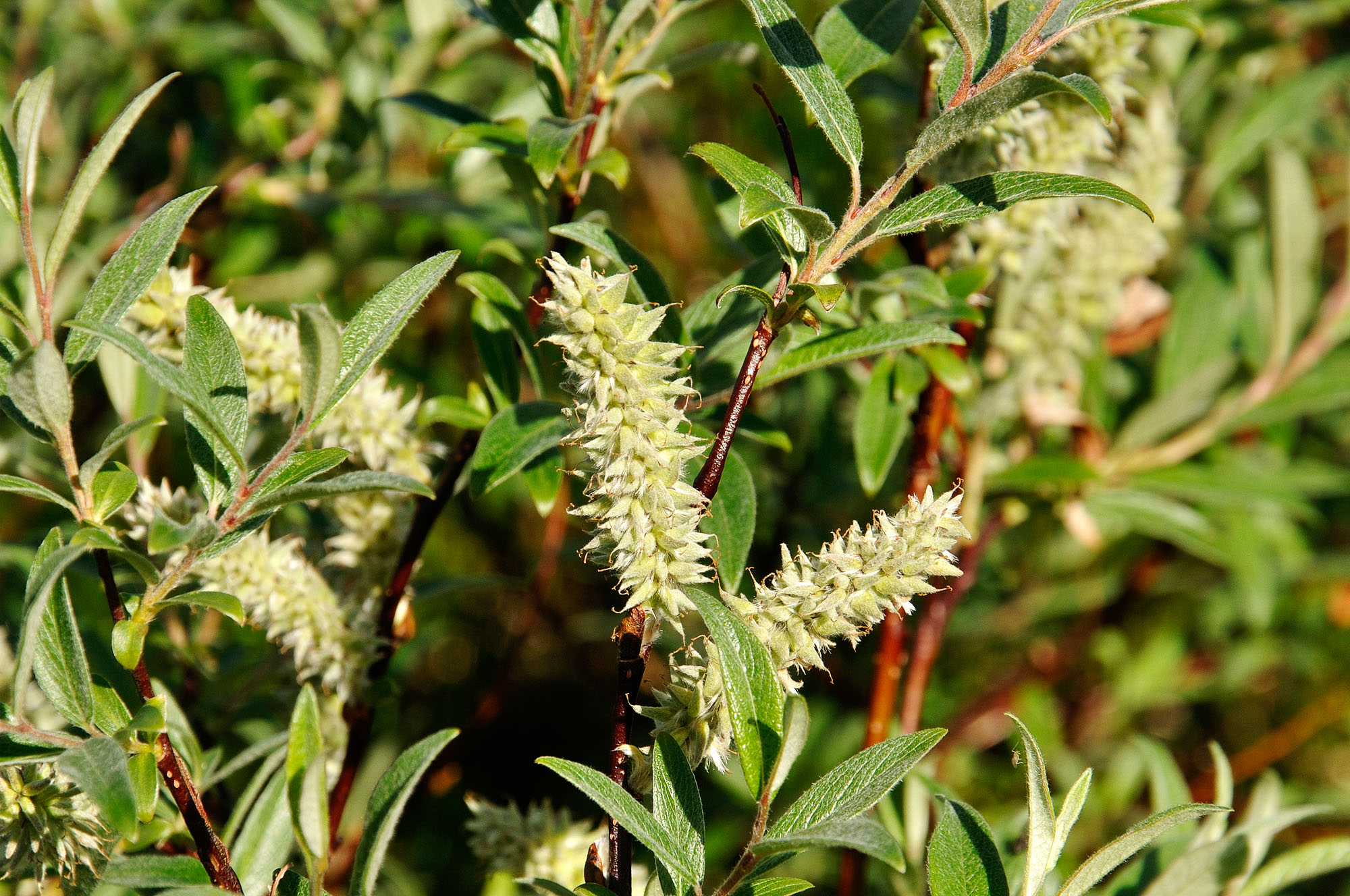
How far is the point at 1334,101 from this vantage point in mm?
2838

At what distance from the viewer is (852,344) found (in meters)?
1.05

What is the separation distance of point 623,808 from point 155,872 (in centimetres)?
38

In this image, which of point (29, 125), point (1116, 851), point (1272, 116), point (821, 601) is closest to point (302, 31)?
point (29, 125)

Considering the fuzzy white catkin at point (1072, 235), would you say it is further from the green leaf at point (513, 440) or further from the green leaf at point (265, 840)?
the green leaf at point (265, 840)

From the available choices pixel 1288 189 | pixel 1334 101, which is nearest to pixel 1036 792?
pixel 1288 189

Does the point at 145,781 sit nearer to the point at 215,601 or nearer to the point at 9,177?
the point at 215,601

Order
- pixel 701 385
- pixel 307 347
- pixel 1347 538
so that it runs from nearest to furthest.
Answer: pixel 307 347 < pixel 701 385 < pixel 1347 538

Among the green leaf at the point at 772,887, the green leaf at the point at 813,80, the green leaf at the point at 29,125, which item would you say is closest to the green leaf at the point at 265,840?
the green leaf at the point at 772,887

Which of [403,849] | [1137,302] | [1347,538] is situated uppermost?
[1137,302]

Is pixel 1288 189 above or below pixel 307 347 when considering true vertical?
below

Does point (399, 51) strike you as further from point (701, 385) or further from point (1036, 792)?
point (1036, 792)

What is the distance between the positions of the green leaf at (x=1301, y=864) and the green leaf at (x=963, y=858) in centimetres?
47

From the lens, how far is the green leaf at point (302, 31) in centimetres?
194

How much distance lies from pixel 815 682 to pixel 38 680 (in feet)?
5.49
